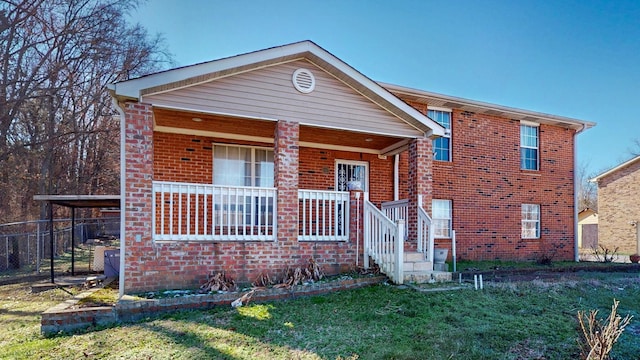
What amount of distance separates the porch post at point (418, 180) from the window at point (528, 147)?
23.2 feet

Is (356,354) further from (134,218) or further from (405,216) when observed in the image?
(405,216)

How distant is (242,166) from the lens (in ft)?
32.7

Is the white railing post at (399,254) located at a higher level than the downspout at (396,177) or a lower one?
lower

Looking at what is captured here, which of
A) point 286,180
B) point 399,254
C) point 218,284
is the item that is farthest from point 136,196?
point 399,254

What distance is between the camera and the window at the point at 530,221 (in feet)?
45.6

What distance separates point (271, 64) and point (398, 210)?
4.94 m

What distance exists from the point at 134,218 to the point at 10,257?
9796 millimetres

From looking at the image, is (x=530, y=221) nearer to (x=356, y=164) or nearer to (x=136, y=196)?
Result: (x=356, y=164)

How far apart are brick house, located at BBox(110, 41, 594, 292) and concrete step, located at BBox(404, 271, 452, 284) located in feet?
0.34

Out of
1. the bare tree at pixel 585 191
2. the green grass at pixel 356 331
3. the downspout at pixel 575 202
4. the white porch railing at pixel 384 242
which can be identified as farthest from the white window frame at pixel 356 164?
the bare tree at pixel 585 191

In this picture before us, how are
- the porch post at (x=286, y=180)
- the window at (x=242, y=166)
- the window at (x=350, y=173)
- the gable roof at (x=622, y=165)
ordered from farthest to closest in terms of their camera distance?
the gable roof at (x=622, y=165), the window at (x=350, y=173), the window at (x=242, y=166), the porch post at (x=286, y=180)

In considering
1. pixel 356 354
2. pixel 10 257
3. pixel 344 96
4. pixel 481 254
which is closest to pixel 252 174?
pixel 344 96

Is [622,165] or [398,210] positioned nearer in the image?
[398,210]

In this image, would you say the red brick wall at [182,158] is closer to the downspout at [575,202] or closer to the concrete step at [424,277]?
the concrete step at [424,277]
